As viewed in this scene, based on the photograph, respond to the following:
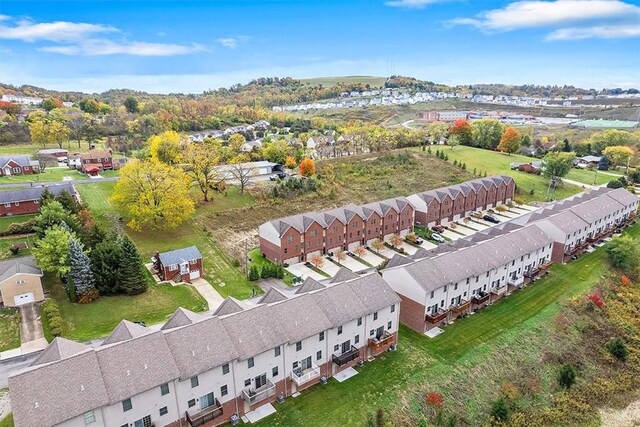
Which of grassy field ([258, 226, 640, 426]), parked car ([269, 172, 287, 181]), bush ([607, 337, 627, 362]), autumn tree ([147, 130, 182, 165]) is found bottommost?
bush ([607, 337, 627, 362])

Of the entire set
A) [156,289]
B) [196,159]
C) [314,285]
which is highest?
[196,159]

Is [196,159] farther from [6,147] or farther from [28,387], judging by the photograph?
[6,147]

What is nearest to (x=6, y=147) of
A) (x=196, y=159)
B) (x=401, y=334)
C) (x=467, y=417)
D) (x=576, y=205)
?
(x=196, y=159)

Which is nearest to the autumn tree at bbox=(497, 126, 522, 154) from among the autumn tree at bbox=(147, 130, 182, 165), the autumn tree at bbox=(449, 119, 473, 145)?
the autumn tree at bbox=(449, 119, 473, 145)

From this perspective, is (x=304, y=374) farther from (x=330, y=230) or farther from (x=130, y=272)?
(x=330, y=230)

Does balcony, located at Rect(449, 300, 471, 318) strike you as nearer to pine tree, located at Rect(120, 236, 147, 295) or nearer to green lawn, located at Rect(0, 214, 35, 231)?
pine tree, located at Rect(120, 236, 147, 295)

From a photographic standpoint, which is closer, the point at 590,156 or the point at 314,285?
the point at 314,285

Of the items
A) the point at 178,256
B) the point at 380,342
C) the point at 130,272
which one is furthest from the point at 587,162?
the point at 130,272
